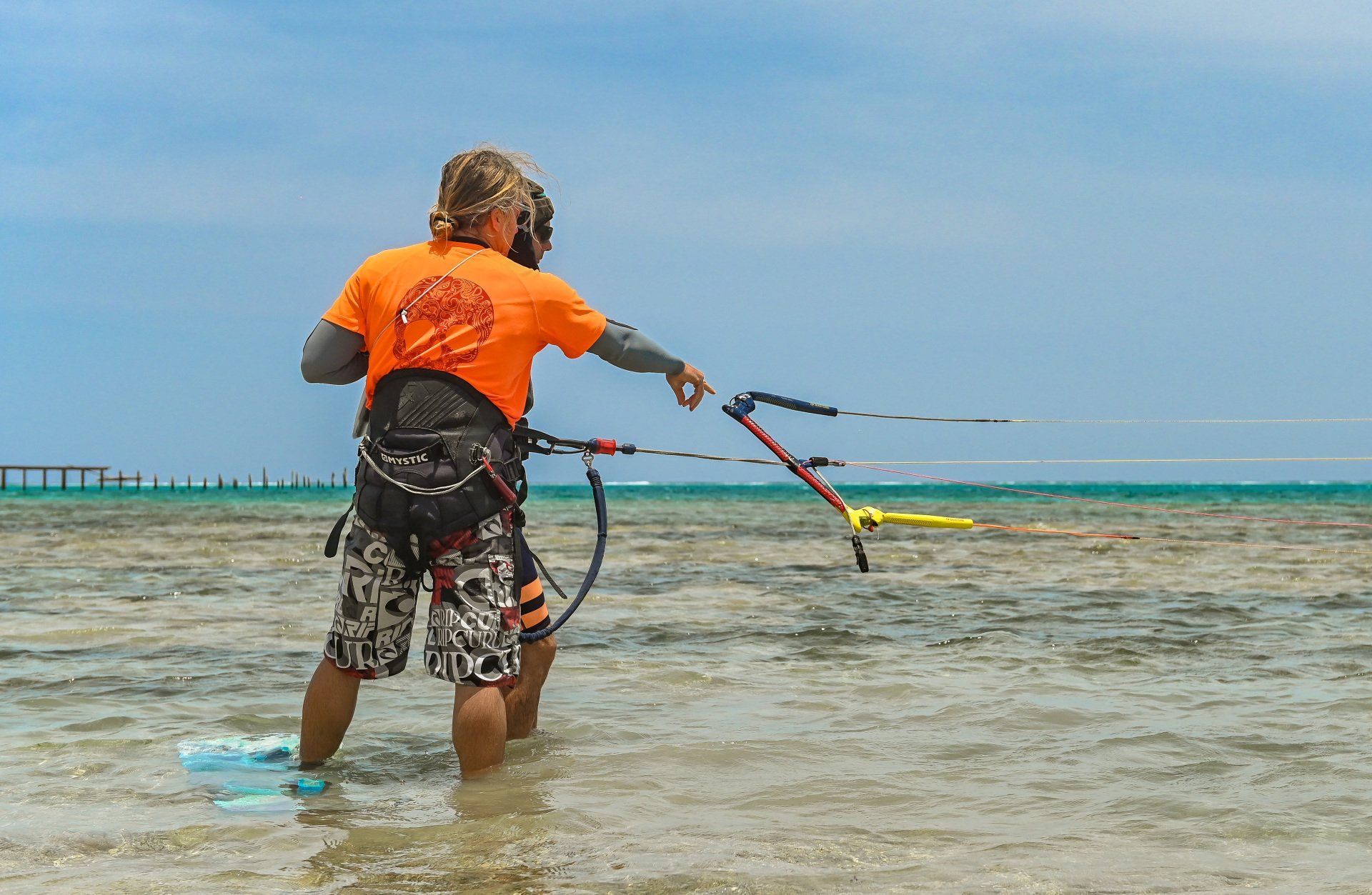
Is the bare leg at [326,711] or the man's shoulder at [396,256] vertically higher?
the man's shoulder at [396,256]

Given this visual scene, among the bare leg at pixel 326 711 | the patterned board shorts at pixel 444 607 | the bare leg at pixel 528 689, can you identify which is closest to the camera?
the patterned board shorts at pixel 444 607

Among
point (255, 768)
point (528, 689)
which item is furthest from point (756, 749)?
point (255, 768)

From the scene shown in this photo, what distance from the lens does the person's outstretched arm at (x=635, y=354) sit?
412 cm

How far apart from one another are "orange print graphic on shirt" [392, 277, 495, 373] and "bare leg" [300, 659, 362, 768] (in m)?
1.20

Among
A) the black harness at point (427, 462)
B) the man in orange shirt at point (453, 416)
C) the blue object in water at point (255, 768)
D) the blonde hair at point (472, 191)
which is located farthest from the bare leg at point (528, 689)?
the blonde hair at point (472, 191)

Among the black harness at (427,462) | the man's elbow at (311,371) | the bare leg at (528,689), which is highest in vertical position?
the man's elbow at (311,371)

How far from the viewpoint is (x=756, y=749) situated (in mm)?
5090

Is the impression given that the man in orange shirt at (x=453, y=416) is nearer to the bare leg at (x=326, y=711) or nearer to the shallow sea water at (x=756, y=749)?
the bare leg at (x=326, y=711)

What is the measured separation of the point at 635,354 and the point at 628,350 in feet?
0.10

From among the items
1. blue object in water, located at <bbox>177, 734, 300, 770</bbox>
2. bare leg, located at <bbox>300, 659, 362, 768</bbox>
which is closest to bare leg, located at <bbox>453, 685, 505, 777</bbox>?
bare leg, located at <bbox>300, 659, 362, 768</bbox>

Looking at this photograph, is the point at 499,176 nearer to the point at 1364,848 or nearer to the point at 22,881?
the point at 22,881

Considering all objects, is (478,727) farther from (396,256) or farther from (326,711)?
(396,256)

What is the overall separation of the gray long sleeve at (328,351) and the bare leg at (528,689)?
142cm

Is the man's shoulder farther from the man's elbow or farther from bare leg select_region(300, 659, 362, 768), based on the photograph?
bare leg select_region(300, 659, 362, 768)
